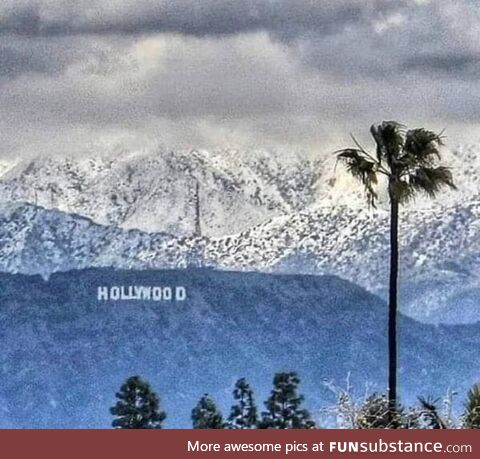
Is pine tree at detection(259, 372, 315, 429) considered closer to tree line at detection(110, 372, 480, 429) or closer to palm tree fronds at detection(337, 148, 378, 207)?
tree line at detection(110, 372, 480, 429)

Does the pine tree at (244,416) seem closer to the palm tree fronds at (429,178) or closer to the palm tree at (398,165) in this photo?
the palm tree at (398,165)

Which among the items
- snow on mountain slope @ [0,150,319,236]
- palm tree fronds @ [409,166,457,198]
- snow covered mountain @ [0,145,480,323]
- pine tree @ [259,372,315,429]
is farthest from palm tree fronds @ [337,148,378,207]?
snow on mountain slope @ [0,150,319,236]

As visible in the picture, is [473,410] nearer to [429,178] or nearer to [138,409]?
[429,178]

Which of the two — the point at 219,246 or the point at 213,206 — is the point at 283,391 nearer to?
the point at 219,246

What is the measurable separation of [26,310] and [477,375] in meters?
40.0

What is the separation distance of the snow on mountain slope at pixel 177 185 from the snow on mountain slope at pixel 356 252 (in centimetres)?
187

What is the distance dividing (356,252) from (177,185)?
25.1 metres

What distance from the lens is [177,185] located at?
200 m

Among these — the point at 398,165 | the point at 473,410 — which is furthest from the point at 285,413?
the point at 473,410

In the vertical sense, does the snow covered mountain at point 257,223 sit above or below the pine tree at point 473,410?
above

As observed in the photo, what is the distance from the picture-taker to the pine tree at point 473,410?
39906 mm

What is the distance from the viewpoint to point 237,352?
195625 mm

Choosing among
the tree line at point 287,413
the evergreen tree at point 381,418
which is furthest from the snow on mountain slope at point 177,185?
the evergreen tree at point 381,418
